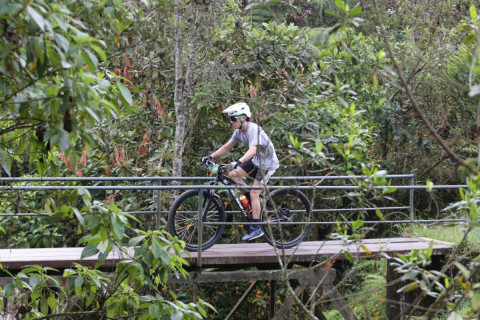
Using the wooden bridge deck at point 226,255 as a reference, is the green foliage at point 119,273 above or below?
above

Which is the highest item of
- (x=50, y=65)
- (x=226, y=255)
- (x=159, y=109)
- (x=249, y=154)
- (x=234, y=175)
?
A: (x=50, y=65)

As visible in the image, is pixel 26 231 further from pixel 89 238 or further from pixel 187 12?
pixel 89 238

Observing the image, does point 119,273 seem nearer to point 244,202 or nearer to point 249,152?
point 249,152

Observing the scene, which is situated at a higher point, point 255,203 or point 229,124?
point 229,124

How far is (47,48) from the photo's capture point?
2.82 meters

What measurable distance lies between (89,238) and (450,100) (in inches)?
366

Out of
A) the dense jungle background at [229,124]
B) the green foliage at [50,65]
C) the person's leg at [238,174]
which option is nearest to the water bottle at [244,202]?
the person's leg at [238,174]

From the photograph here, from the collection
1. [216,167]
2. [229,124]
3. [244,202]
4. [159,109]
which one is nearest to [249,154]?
[216,167]

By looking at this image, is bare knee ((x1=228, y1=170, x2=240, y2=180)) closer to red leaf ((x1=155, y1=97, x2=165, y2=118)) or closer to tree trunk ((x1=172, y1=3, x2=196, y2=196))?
tree trunk ((x1=172, y1=3, x2=196, y2=196))

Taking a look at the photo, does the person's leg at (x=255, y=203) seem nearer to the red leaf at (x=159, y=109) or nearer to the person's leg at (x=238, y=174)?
the person's leg at (x=238, y=174)

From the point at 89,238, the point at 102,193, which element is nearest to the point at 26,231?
the point at 102,193

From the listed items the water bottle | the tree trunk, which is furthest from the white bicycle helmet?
the tree trunk

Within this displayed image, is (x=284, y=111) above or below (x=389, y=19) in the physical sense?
below

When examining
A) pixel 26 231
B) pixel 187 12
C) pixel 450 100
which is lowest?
pixel 26 231
